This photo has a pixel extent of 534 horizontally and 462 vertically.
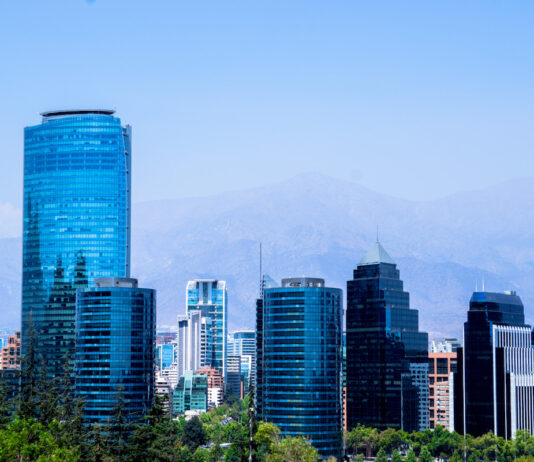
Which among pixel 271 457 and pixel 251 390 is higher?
pixel 251 390

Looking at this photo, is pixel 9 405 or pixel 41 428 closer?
pixel 41 428

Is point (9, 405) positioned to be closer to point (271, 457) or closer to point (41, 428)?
point (41, 428)

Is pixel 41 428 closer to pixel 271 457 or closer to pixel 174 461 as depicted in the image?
pixel 174 461

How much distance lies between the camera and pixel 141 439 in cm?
16212

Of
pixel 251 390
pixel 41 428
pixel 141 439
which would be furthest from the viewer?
pixel 251 390

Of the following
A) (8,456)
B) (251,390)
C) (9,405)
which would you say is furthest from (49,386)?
(8,456)

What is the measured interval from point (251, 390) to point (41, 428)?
47.6m

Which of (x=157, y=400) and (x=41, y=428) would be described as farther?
(x=157, y=400)

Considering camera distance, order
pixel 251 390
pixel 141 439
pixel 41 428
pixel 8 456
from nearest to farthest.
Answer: pixel 8 456 → pixel 41 428 → pixel 141 439 → pixel 251 390

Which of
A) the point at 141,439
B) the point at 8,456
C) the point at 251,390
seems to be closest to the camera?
the point at 8,456

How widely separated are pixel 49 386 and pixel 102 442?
40438 millimetres

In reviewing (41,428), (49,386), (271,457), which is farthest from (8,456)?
(271,457)

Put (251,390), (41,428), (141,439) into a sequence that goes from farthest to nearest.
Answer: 1. (251,390)
2. (141,439)
3. (41,428)

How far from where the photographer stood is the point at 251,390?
18775 cm
